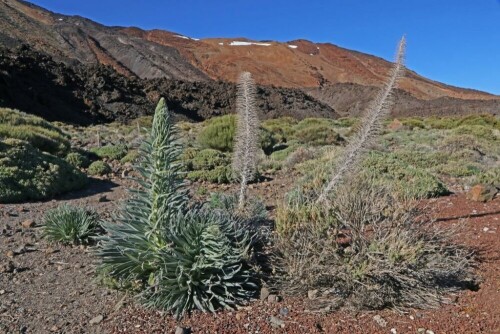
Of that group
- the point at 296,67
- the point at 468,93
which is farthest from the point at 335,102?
the point at 468,93

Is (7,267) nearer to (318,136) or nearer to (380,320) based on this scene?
(380,320)

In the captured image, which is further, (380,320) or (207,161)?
(207,161)

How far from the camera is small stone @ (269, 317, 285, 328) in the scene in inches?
122

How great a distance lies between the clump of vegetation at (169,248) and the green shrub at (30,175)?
4.09 metres

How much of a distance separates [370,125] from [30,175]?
5.62 meters

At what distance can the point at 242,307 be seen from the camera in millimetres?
3316

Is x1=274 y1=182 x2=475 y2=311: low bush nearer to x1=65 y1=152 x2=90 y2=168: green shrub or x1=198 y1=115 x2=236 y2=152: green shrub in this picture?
x1=65 y1=152 x2=90 y2=168: green shrub

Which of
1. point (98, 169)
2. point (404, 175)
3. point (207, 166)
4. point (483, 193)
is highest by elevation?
point (404, 175)

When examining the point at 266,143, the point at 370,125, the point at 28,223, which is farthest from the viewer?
the point at 266,143

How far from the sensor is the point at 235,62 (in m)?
65.1

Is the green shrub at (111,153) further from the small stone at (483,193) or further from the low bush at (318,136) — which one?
the small stone at (483,193)

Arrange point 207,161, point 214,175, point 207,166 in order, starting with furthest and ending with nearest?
1. point 207,161
2. point 207,166
3. point 214,175

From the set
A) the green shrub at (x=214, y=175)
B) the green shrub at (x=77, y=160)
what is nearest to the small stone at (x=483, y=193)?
the green shrub at (x=214, y=175)

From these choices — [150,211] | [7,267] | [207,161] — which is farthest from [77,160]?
[150,211]
